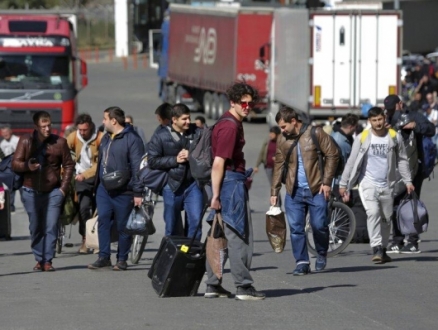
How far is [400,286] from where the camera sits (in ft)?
36.8

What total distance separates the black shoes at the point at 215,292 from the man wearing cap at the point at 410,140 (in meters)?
3.77

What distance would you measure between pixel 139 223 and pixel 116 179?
0.49m

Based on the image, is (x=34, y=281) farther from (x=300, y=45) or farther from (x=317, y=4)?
(x=317, y=4)

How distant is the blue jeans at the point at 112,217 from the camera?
495 inches

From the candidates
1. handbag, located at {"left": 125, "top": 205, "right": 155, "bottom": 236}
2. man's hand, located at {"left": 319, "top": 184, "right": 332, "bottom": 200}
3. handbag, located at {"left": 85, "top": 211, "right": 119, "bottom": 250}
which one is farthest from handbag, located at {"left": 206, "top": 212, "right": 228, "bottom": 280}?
handbag, located at {"left": 85, "top": 211, "right": 119, "bottom": 250}

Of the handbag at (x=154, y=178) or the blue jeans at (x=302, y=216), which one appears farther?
the handbag at (x=154, y=178)

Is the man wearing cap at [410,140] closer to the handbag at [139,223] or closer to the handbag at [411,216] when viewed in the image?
the handbag at [411,216]

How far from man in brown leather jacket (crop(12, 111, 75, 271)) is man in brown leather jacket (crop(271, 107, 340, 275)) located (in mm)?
2236

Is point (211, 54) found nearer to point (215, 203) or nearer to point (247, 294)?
point (247, 294)

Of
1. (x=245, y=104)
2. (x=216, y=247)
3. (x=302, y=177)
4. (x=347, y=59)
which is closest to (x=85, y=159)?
(x=302, y=177)

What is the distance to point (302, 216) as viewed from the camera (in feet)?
39.5

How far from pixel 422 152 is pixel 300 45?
1550 centimetres

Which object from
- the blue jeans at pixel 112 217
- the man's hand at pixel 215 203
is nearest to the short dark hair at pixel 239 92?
the man's hand at pixel 215 203

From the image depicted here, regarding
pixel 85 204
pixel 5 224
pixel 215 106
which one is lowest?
pixel 5 224
